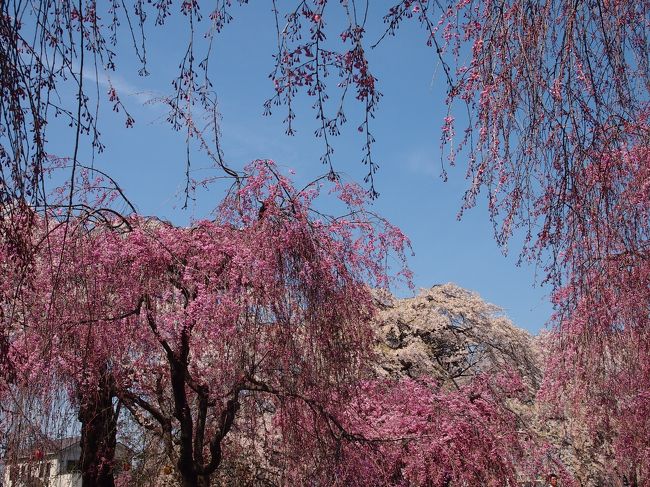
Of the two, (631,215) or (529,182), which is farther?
(631,215)

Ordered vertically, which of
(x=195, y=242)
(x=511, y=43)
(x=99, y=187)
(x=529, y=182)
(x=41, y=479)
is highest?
(x=99, y=187)

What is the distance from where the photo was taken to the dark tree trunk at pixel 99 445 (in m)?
6.78

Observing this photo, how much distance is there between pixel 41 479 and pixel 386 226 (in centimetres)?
364

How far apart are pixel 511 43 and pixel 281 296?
119 inches

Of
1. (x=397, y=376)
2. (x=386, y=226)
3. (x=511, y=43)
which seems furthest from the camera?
(x=397, y=376)

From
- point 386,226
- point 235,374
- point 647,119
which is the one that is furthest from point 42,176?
point 647,119

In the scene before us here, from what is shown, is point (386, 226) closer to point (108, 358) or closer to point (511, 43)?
point (108, 358)

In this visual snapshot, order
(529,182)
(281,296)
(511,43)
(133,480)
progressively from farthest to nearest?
1. (133,480)
2. (281,296)
3. (529,182)
4. (511,43)

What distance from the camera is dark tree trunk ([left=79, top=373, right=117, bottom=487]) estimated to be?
678 centimetres

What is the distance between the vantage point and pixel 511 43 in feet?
8.87

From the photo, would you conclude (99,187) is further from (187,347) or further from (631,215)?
(631,215)

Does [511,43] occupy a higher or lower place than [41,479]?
higher

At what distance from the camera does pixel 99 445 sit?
7.35 meters

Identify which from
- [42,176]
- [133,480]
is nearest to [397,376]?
[133,480]
